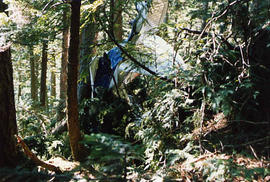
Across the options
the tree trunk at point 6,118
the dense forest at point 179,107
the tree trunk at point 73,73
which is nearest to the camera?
the dense forest at point 179,107

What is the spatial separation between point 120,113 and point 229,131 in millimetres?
3241

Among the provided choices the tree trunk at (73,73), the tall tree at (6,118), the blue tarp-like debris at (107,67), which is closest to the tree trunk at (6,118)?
the tall tree at (6,118)

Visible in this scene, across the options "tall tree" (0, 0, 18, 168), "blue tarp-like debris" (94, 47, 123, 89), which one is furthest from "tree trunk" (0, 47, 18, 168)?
"blue tarp-like debris" (94, 47, 123, 89)

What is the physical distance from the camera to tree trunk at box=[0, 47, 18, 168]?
4.25m

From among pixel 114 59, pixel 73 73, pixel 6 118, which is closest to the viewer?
pixel 73 73

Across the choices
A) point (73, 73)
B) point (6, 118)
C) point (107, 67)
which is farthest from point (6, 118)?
point (107, 67)

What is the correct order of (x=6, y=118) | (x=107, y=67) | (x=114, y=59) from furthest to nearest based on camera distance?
(x=107, y=67) < (x=114, y=59) < (x=6, y=118)

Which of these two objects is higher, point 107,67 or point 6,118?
point 107,67

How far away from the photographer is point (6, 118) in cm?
431

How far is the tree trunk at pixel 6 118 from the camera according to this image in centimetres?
425

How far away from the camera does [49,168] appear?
154 inches

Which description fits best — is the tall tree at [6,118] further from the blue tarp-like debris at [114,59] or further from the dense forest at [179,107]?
the blue tarp-like debris at [114,59]

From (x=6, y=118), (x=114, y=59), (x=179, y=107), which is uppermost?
(x=114, y=59)

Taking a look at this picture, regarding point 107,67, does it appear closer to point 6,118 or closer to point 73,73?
point 73,73
